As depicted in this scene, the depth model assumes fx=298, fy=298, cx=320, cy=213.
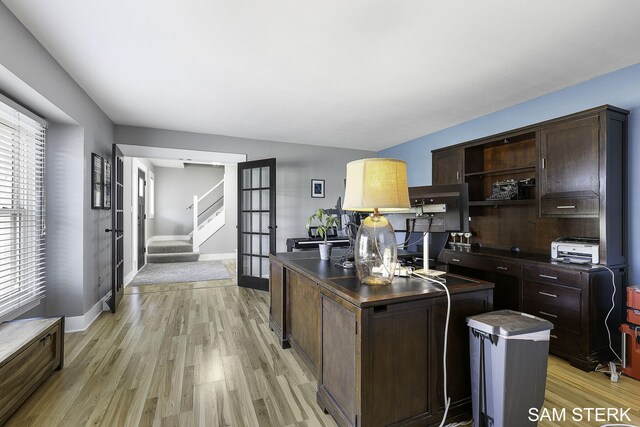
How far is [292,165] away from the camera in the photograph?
5.29m

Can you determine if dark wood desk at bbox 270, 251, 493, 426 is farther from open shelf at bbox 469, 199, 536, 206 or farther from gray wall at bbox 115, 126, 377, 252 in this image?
gray wall at bbox 115, 126, 377, 252

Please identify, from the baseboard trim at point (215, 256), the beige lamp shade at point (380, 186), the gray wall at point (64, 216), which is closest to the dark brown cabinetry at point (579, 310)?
the beige lamp shade at point (380, 186)

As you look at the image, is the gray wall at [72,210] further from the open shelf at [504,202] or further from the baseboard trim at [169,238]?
the baseboard trim at [169,238]

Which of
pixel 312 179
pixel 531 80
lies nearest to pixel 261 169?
pixel 312 179

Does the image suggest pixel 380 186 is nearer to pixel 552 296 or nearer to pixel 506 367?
pixel 506 367

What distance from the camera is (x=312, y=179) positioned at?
542cm

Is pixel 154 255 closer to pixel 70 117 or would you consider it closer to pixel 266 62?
pixel 70 117

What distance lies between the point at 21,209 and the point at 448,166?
4.48 metres

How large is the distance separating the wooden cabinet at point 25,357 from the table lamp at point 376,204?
2.08 m

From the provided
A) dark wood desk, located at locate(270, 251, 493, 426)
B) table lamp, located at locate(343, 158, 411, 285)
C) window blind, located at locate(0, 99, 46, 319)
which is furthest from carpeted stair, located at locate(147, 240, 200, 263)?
table lamp, located at locate(343, 158, 411, 285)

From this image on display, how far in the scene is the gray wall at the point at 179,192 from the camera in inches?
329

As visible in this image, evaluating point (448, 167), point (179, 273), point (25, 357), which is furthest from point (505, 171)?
point (179, 273)

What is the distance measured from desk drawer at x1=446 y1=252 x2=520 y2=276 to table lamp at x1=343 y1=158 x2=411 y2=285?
71.0 inches

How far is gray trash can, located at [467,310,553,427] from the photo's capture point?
1.43 metres
